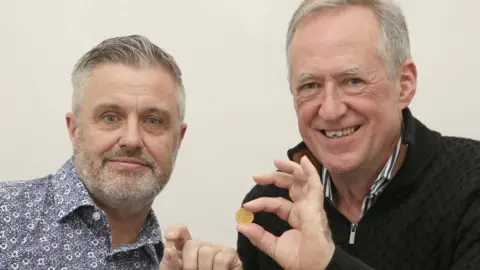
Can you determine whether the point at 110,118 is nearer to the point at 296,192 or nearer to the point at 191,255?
the point at 191,255

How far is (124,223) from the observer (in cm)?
187

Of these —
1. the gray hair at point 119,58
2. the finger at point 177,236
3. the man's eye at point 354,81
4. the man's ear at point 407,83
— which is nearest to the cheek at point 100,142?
the gray hair at point 119,58

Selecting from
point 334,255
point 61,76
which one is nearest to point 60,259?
point 334,255

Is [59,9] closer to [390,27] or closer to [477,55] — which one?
[390,27]

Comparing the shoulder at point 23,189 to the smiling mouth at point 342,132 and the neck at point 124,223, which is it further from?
the smiling mouth at point 342,132

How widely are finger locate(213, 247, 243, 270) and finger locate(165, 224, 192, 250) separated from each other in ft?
0.33

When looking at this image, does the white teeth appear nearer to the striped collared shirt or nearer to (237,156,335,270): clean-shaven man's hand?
the striped collared shirt

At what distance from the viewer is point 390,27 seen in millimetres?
1628

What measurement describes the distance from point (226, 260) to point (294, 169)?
1.07 feet

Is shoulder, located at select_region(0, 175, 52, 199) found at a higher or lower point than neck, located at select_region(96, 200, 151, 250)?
higher

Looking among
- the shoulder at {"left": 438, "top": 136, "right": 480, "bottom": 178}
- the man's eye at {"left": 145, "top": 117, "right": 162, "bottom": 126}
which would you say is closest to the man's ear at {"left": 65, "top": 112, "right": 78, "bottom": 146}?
the man's eye at {"left": 145, "top": 117, "right": 162, "bottom": 126}

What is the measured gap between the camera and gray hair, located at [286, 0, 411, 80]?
1604 mm

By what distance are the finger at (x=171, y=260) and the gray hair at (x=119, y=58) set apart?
21.7 inches

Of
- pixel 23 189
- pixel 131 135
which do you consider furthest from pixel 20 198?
pixel 131 135
